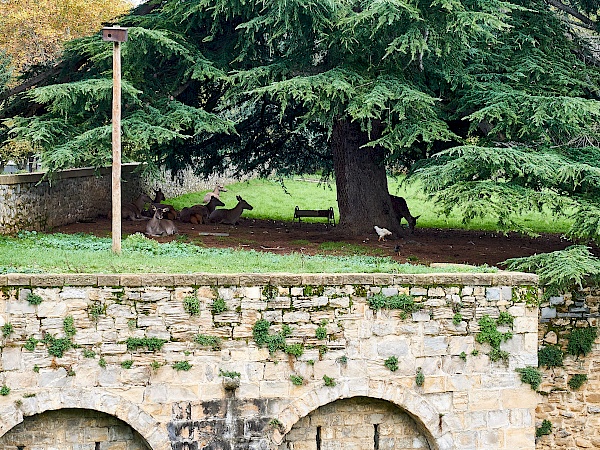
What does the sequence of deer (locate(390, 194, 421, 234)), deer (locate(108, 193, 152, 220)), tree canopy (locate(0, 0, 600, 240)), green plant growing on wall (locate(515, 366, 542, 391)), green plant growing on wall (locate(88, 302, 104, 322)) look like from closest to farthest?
green plant growing on wall (locate(88, 302, 104, 322))
green plant growing on wall (locate(515, 366, 542, 391))
tree canopy (locate(0, 0, 600, 240))
deer (locate(108, 193, 152, 220))
deer (locate(390, 194, 421, 234))

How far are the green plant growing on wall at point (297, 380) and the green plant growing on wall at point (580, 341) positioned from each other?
176 inches

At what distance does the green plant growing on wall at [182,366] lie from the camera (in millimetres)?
10875

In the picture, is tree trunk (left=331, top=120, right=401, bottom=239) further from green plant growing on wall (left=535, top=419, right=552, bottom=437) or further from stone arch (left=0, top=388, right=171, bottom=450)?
stone arch (left=0, top=388, right=171, bottom=450)

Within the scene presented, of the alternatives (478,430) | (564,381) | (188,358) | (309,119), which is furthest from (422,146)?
(188,358)

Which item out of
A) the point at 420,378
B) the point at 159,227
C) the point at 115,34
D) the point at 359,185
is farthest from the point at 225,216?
the point at 420,378

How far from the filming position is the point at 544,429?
531 inches

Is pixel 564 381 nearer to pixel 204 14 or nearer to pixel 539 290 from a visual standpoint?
pixel 539 290

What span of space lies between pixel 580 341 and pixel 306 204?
14693 millimetres

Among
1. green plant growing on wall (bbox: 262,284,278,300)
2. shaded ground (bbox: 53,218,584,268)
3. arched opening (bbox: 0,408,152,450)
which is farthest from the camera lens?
shaded ground (bbox: 53,218,584,268)

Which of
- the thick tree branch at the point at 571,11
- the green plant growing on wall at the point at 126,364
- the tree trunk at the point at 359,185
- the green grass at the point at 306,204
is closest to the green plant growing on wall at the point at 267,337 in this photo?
the green plant growing on wall at the point at 126,364

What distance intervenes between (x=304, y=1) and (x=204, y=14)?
2541 millimetres

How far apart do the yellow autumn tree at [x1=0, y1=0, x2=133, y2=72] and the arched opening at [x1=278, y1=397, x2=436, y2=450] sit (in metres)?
26.5

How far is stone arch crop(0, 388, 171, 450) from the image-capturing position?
10.5 m

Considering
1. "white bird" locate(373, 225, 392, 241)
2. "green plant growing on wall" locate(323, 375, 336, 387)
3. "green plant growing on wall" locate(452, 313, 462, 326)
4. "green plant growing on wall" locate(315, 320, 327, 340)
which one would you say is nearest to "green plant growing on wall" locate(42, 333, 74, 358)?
"green plant growing on wall" locate(315, 320, 327, 340)
